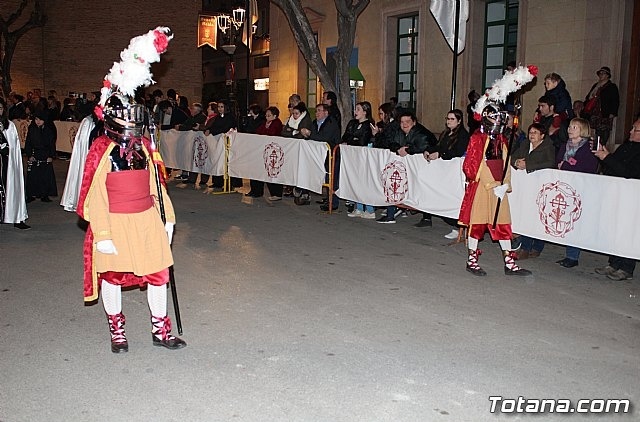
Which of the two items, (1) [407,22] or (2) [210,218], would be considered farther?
(1) [407,22]

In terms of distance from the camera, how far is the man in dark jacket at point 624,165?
24.0 feet

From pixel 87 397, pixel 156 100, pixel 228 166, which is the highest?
pixel 156 100

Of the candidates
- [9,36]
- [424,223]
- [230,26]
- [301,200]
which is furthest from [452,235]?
[9,36]

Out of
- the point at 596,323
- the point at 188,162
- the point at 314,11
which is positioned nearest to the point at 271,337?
the point at 596,323

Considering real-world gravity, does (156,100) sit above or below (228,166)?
above

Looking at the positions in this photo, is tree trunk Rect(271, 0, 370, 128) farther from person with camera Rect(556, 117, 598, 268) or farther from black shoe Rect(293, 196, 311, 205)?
person with camera Rect(556, 117, 598, 268)

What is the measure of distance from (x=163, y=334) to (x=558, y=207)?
15.7 feet

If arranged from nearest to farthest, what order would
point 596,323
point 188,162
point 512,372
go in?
point 512,372
point 596,323
point 188,162

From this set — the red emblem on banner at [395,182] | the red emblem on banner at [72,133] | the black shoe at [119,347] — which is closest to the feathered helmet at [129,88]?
the black shoe at [119,347]

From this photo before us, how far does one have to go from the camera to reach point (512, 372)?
484 cm

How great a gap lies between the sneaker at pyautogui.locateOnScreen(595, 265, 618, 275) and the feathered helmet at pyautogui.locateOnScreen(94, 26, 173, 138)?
210 inches

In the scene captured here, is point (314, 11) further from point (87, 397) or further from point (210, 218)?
point (87, 397)

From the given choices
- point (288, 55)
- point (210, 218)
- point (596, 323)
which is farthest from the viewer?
point (288, 55)

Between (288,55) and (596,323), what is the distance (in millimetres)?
18164
